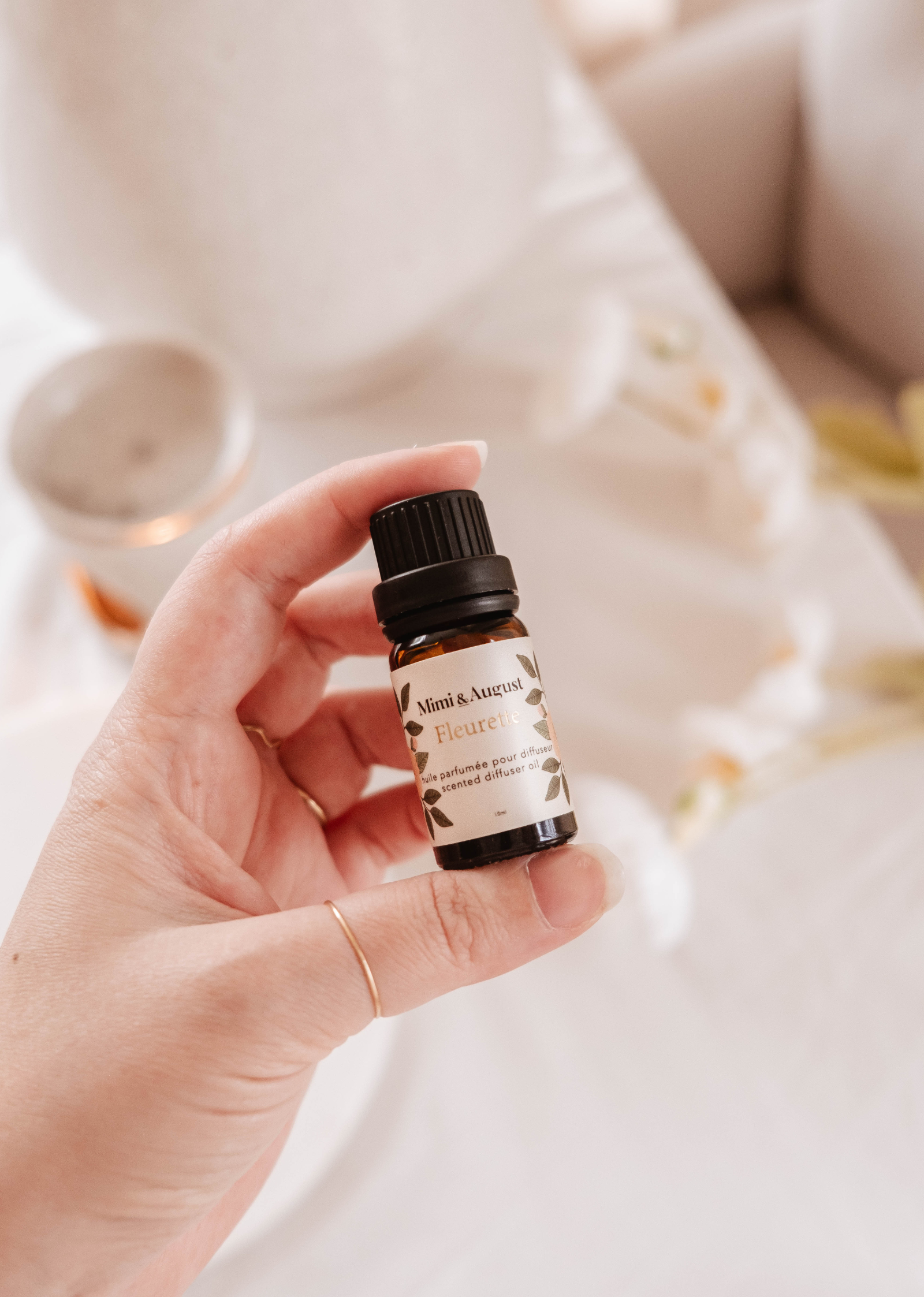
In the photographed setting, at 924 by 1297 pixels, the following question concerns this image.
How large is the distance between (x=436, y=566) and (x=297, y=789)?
0.59 ft

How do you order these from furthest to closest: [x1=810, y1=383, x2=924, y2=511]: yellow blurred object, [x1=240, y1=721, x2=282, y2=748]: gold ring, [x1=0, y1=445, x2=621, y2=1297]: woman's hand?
[x1=810, y1=383, x2=924, y2=511]: yellow blurred object
[x1=240, y1=721, x2=282, y2=748]: gold ring
[x1=0, y1=445, x2=621, y2=1297]: woman's hand

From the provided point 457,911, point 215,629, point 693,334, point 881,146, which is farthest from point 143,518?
point 881,146

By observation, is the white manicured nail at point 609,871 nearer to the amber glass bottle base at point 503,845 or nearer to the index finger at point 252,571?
the amber glass bottle base at point 503,845

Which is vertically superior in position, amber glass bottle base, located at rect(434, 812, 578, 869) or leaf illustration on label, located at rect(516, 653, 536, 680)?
leaf illustration on label, located at rect(516, 653, 536, 680)

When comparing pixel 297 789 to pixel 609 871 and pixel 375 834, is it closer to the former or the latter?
pixel 375 834

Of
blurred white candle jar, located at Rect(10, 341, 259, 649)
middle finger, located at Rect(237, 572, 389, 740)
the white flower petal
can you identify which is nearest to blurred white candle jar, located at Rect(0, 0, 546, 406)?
blurred white candle jar, located at Rect(10, 341, 259, 649)

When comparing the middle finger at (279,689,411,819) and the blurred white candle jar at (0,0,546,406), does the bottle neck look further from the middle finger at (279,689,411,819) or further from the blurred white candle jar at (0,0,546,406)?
the blurred white candle jar at (0,0,546,406)

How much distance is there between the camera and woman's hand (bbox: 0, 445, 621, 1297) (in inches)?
11.1

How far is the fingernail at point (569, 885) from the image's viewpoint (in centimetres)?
31

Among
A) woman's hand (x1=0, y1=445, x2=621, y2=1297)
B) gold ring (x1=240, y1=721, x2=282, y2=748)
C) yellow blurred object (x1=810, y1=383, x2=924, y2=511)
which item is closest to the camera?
woman's hand (x1=0, y1=445, x2=621, y2=1297)

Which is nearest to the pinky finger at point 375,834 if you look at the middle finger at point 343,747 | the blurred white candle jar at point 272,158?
the middle finger at point 343,747

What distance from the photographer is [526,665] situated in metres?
0.30

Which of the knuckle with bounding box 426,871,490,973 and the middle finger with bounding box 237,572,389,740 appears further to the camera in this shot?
the middle finger with bounding box 237,572,389,740

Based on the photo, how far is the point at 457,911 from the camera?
302 mm
